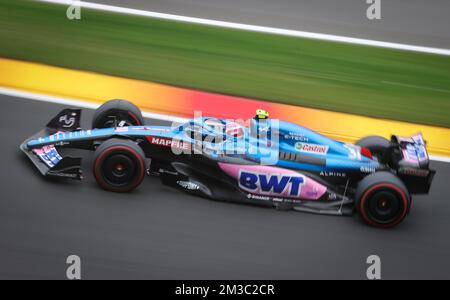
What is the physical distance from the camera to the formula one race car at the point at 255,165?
9.09 m

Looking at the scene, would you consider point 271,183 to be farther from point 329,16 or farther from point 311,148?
point 329,16

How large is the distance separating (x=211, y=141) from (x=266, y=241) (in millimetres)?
1540

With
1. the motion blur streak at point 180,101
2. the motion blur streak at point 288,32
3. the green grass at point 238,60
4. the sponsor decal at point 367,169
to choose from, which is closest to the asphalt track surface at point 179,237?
the sponsor decal at point 367,169

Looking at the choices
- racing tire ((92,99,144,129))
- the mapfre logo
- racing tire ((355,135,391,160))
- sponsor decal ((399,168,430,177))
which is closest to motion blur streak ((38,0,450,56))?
racing tire ((355,135,391,160))

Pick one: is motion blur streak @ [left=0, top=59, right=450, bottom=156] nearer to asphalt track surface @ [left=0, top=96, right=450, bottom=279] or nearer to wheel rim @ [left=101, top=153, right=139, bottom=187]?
asphalt track surface @ [left=0, top=96, right=450, bottom=279]

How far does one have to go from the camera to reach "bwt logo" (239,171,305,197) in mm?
9227

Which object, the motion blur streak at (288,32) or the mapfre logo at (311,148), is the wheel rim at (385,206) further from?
the motion blur streak at (288,32)

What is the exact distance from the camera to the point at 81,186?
928cm

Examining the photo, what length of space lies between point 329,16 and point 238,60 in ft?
8.97

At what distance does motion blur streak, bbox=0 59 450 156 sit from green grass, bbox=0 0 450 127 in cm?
25

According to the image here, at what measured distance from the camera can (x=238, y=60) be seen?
536 inches

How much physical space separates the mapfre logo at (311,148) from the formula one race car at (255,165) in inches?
0.5
